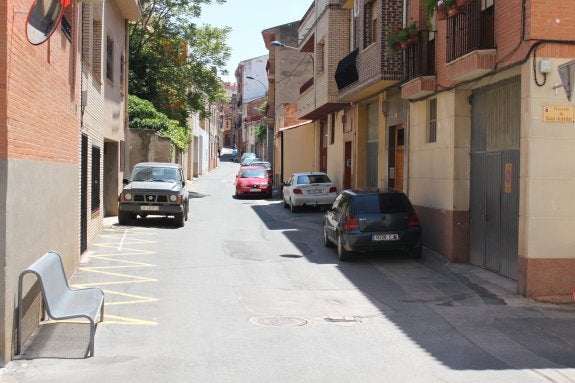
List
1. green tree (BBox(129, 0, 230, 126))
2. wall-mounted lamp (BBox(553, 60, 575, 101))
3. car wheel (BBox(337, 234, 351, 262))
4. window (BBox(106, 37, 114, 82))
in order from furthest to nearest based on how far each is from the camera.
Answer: green tree (BBox(129, 0, 230, 126)) → window (BBox(106, 37, 114, 82)) → car wheel (BBox(337, 234, 351, 262)) → wall-mounted lamp (BBox(553, 60, 575, 101))

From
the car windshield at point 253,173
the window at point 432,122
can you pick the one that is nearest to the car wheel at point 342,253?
the window at point 432,122

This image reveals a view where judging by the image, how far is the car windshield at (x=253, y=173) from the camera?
32.3m

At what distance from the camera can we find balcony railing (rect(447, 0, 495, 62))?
11.7m

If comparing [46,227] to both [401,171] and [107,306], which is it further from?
[401,171]

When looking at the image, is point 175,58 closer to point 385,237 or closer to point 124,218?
point 124,218

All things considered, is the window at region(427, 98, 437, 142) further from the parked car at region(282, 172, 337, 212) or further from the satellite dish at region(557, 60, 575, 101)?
the parked car at region(282, 172, 337, 212)

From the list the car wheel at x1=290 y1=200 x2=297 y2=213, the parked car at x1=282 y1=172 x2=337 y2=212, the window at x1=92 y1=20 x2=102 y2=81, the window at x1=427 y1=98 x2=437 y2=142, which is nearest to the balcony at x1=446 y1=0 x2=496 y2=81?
the window at x1=427 y1=98 x2=437 y2=142

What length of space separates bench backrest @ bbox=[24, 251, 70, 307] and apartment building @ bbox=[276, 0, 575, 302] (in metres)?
6.93

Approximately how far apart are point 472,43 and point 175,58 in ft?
74.8

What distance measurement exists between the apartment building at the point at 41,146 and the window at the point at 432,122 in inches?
303

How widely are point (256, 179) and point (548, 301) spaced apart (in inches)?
894

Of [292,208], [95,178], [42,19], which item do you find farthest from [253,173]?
[42,19]

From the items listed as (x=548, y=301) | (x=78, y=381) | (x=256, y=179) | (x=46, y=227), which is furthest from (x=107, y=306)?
(x=256, y=179)

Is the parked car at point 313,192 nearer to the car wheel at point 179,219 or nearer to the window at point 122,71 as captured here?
the car wheel at point 179,219
